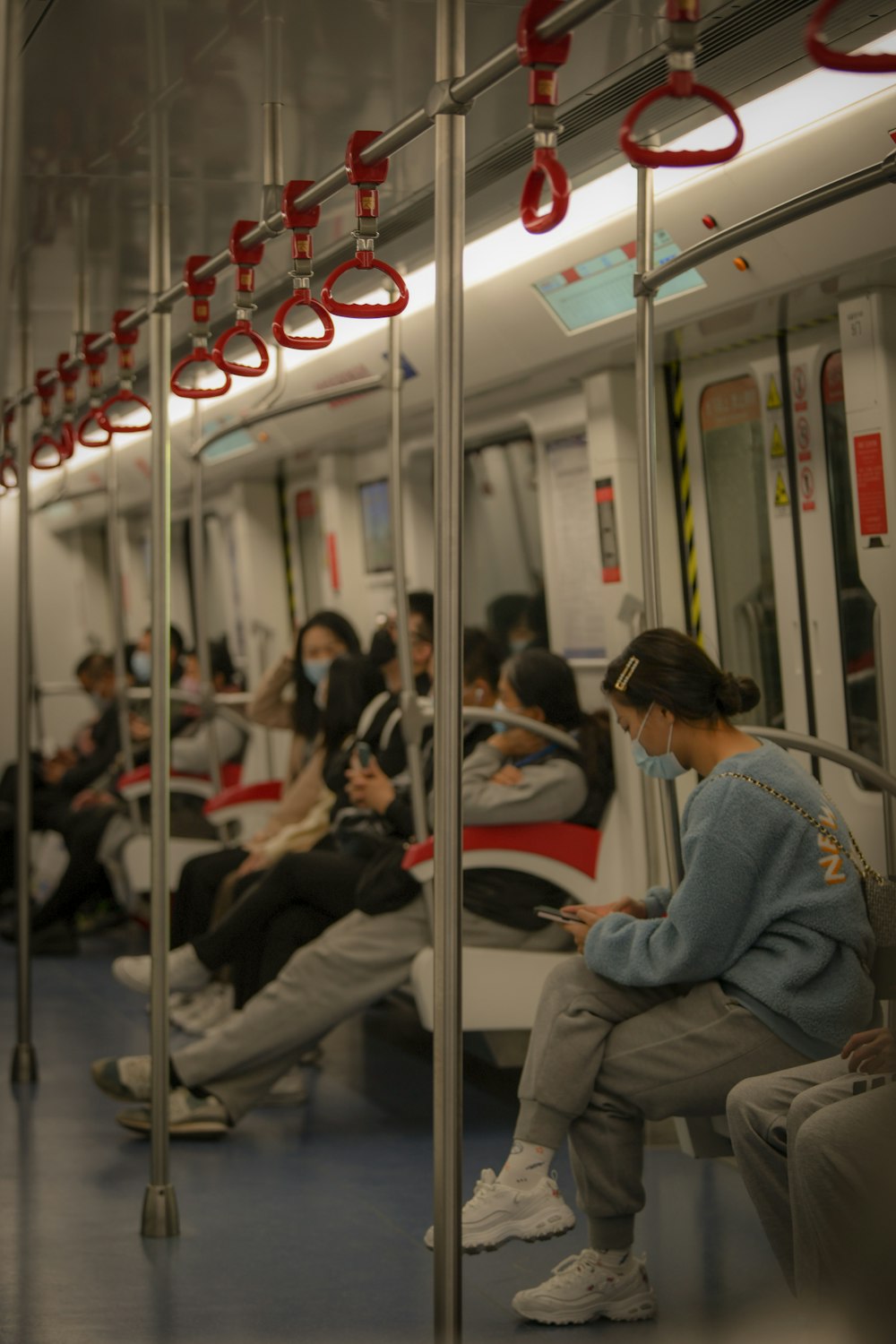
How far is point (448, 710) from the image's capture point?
2.25 metres

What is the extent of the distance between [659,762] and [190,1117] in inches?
83.5

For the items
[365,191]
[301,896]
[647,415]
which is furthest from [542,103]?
[301,896]

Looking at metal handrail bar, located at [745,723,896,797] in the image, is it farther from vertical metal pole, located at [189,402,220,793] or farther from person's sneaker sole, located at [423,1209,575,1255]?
vertical metal pole, located at [189,402,220,793]

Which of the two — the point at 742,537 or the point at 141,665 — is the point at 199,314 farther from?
the point at 141,665

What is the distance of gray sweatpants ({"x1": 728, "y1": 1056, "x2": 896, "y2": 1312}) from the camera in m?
2.48

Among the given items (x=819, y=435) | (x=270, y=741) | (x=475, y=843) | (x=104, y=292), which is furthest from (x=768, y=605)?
(x=270, y=741)

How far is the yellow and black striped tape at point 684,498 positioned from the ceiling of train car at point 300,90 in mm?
809

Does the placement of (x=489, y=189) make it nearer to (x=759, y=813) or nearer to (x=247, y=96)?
(x=247, y=96)

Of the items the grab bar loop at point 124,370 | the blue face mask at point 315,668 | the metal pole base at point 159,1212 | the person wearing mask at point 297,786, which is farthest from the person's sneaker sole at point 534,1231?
the blue face mask at point 315,668

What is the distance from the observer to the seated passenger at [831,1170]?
2436 mm

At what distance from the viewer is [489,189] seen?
13.8 feet

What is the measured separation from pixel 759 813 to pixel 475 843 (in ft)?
5.21

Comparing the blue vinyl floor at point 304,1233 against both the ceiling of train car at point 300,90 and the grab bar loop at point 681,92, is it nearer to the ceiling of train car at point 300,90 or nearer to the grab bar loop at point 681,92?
the grab bar loop at point 681,92

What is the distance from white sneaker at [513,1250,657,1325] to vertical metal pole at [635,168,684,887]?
2.79 feet
